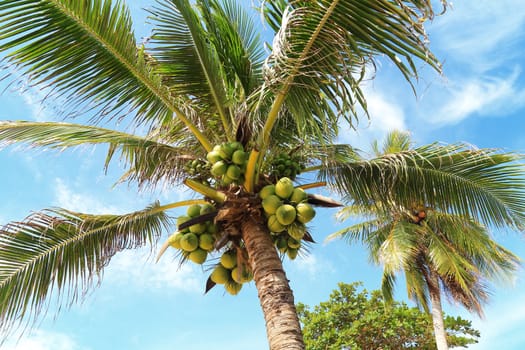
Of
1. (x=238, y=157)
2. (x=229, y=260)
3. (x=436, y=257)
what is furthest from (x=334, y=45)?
(x=436, y=257)

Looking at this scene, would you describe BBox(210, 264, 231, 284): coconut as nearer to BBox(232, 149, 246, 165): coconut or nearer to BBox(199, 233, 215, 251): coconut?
BBox(199, 233, 215, 251): coconut

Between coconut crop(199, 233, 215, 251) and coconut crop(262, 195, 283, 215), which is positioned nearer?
coconut crop(262, 195, 283, 215)

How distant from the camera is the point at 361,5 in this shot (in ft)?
12.0

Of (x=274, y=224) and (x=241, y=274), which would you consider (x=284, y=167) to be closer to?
(x=274, y=224)

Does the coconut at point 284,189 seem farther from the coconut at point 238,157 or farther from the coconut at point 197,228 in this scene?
the coconut at point 197,228

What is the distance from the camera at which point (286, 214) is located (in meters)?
4.27

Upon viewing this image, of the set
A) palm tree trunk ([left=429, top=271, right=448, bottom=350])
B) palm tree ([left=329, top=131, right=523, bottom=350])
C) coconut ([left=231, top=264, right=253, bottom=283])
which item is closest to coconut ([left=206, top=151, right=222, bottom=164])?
coconut ([left=231, top=264, right=253, bottom=283])

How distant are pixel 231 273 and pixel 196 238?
0.54 metres

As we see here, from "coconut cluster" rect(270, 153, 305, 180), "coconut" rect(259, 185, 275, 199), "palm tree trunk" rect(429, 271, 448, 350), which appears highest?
"palm tree trunk" rect(429, 271, 448, 350)

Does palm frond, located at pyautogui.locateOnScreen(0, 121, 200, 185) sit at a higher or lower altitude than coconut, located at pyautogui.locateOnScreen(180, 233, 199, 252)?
higher

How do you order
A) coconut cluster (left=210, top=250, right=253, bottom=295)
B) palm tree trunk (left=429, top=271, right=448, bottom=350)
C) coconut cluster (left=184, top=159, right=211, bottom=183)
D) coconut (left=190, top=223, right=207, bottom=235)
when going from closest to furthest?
coconut (left=190, top=223, right=207, bottom=235), coconut cluster (left=210, top=250, right=253, bottom=295), coconut cluster (left=184, top=159, right=211, bottom=183), palm tree trunk (left=429, top=271, right=448, bottom=350)

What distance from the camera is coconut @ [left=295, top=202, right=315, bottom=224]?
169 inches

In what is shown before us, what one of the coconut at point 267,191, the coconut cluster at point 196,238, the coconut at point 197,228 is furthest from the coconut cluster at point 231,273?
the coconut at point 267,191

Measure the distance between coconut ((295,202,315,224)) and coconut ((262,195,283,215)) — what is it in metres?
0.17
